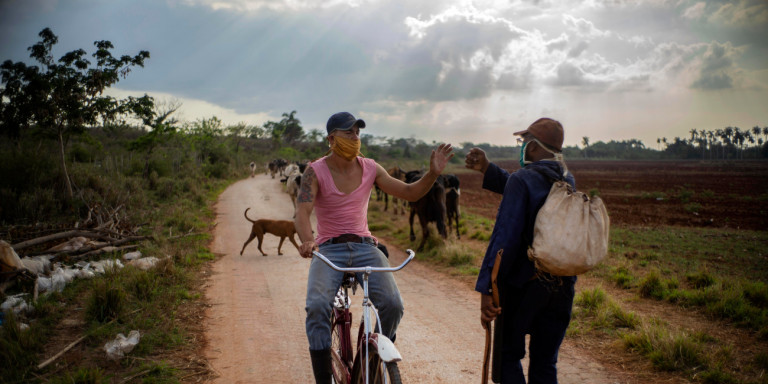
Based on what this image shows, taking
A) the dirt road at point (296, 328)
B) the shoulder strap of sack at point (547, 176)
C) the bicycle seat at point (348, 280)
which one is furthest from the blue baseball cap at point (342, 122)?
the dirt road at point (296, 328)

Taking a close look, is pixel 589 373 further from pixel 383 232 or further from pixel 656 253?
pixel 383 232

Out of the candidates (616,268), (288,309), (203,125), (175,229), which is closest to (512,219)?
(288,309)

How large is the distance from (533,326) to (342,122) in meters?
1.89

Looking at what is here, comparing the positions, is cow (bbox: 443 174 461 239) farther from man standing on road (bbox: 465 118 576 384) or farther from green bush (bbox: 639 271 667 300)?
man standing on road (bbox: 465 118 576 384)

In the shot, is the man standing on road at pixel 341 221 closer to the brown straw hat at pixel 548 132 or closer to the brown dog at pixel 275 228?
the brown straw hat at pixel 548 132

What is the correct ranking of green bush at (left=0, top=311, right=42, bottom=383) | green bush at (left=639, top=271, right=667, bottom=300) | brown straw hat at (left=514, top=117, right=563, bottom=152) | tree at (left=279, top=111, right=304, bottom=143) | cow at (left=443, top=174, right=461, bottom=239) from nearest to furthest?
brown straw hat at (left=514, top=117, right=563, bottom=152)
green bush at (left=0, top=311, right=42, bottom=383)
green bush at (left=639, top=271, right=667, bottom=300)
cow at (left=443, top=174, right=461, bottom=239)
tree at (left=279, top=111, right=304, bottom=143)

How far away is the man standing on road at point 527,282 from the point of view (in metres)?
2.63

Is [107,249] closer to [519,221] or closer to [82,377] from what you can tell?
[82,377]

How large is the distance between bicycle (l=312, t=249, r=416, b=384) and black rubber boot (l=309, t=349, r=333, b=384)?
12cm

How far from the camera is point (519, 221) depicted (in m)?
2.62

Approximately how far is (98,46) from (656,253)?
1602cm

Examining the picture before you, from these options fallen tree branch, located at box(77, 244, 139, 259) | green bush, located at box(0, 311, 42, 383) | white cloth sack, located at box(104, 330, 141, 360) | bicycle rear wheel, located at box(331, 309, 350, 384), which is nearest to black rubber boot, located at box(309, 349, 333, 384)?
bicycle rear wheel, located at box(331, 309, 350, 384)

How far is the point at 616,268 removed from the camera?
810 centimetres

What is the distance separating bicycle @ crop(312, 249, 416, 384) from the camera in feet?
8.07
